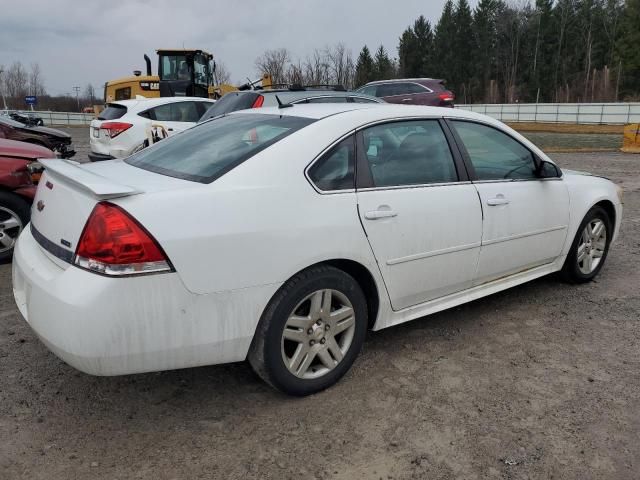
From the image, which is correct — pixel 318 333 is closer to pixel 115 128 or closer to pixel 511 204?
pixel 511 204

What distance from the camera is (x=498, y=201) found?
11.7 ft

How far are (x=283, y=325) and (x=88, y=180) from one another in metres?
1.17

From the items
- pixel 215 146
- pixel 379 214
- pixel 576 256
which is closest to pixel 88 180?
pixel 215 146

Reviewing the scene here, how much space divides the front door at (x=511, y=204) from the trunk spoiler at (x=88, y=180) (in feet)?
7.19

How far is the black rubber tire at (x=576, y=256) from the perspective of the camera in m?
4.38

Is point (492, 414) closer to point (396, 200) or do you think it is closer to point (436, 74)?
point (396, 200)

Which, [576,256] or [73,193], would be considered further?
[576,256]

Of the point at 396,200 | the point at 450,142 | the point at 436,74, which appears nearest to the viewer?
the point at 396,200

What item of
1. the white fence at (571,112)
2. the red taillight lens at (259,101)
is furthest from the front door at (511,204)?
the white fence at (571,112)

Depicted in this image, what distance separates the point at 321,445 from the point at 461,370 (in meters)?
1.09

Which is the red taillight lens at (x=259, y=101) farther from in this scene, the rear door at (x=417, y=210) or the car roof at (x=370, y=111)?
the rear door at (x=417, y=210)

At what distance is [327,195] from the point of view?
2768 mm

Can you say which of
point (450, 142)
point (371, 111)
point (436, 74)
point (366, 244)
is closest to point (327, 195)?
point (366, 244)

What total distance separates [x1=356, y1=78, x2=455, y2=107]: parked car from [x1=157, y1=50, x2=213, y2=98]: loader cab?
5495 mm
